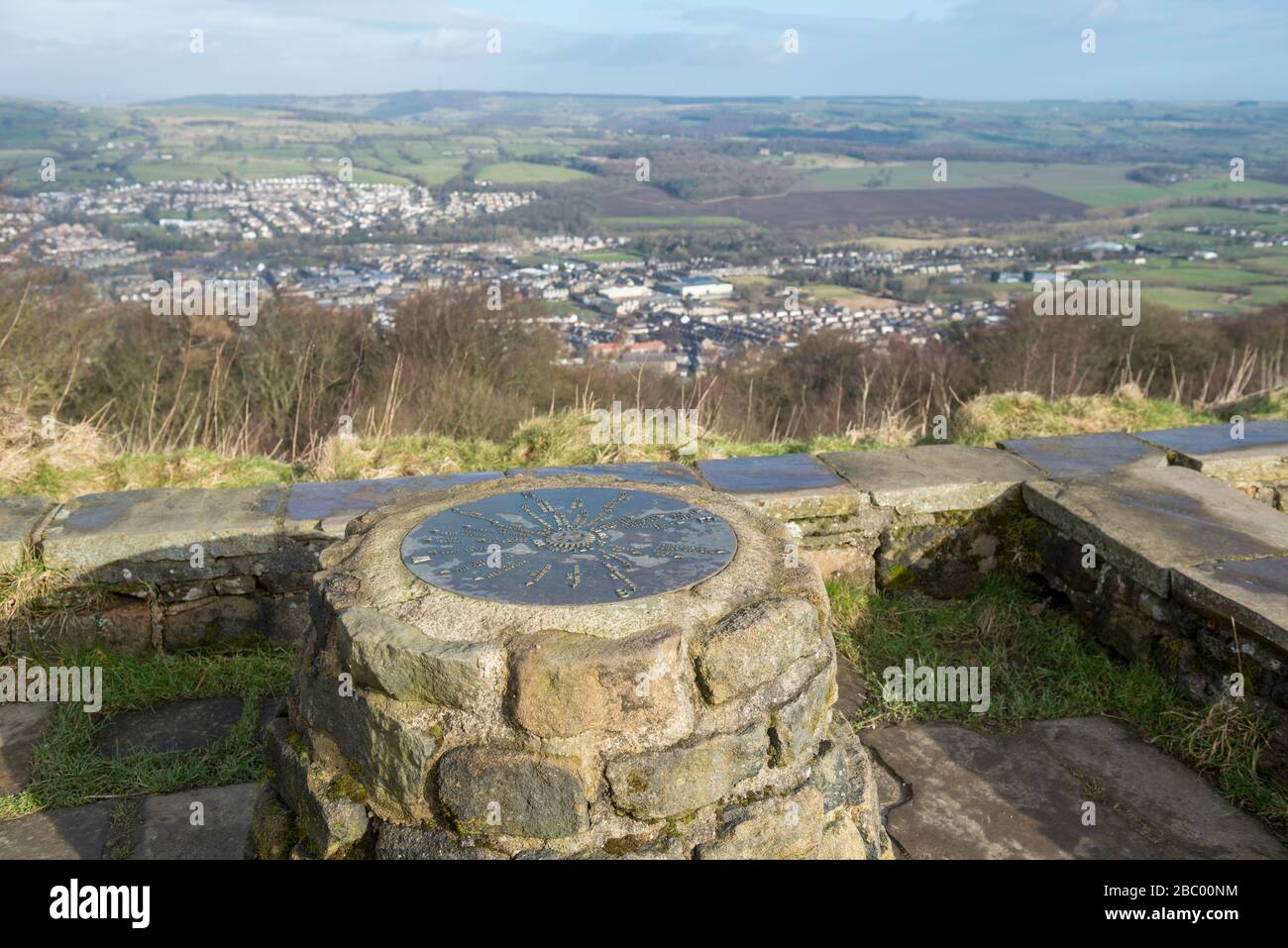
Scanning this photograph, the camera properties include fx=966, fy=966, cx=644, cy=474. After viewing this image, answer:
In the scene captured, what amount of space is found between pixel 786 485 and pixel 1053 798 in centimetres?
187

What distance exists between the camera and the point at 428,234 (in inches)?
1041

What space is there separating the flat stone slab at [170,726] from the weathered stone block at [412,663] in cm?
151

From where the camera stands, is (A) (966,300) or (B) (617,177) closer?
(A) (966,300)

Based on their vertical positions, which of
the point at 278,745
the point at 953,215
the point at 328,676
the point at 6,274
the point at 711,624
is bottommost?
Result: the point at 278,745

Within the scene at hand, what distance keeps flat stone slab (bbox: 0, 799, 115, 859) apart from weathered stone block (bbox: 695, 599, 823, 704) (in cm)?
199

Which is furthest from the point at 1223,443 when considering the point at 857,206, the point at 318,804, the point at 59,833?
the point at 857,206

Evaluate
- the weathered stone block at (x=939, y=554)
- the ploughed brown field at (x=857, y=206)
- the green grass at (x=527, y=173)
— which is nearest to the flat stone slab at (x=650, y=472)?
the weathered stone block at (x=939, y=554)

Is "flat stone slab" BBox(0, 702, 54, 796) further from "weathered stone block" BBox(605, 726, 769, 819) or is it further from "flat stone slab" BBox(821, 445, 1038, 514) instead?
"flat stone slab" BBox(821, 445, 1038, 514)

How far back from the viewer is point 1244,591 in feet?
11.4

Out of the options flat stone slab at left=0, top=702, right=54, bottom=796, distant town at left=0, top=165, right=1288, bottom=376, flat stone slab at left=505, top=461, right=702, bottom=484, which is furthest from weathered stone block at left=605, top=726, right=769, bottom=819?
distant town at left=0, top=165, right=1288, bottom=376

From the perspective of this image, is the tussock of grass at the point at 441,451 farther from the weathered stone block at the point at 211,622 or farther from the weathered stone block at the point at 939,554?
the weathered stone block at the point at 211,622
